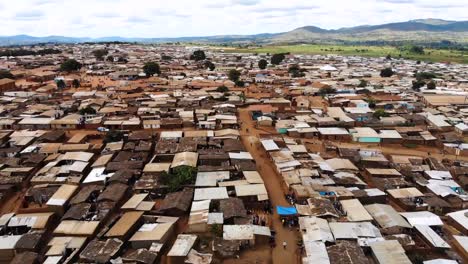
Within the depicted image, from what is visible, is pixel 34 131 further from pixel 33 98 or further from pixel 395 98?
pixel 395 98

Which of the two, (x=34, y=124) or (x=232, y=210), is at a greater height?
(x=34, y=124)

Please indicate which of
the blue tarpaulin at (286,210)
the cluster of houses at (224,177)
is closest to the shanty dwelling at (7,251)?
the cluster of houses at (224,177)

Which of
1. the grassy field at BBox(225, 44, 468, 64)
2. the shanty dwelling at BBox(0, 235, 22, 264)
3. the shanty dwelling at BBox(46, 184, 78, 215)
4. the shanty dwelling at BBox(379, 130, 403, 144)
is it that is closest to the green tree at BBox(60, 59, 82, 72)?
the shanty dwelling at BBox(46, 184, 78, 215)

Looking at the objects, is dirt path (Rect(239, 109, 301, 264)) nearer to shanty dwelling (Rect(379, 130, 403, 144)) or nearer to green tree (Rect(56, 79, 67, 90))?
shanty dwelling (Rect(379, 130, 403, 144))

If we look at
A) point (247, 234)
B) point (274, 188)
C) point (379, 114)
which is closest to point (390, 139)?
point (379, 114)

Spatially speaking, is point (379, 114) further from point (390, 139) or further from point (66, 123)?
point (66, 123)

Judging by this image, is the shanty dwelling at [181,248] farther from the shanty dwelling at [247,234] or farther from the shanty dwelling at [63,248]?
the shanty dwelling at [63,248]

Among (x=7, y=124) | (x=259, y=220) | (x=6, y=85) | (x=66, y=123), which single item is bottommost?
(x=259, y=220)
